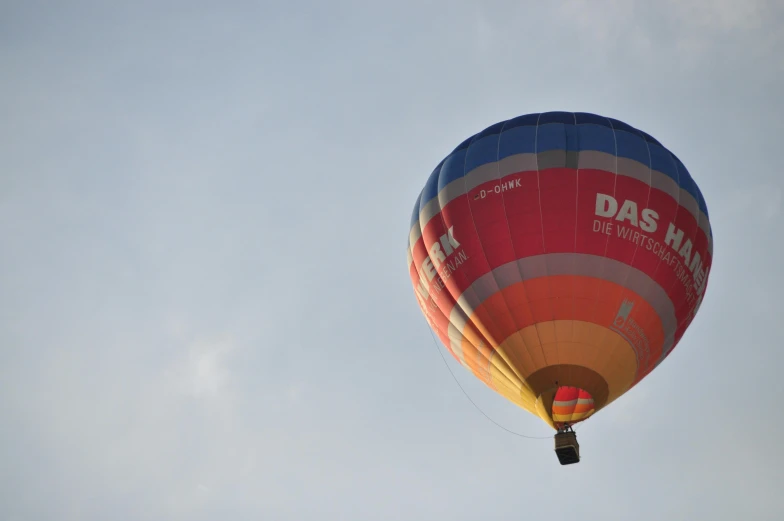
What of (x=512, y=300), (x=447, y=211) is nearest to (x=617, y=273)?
(x=512, y=300)

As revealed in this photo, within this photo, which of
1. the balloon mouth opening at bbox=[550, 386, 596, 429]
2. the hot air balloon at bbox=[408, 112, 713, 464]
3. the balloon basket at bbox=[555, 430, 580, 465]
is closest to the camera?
the hot air balloon at bbox=[408, 112, 713, 464]

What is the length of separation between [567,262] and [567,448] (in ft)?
10.2

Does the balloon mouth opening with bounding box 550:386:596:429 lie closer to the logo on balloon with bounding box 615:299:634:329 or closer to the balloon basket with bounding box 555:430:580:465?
the balloon basket with bounding box 555:430:580:465

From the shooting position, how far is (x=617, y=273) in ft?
49.4

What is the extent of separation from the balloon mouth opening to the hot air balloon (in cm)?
2

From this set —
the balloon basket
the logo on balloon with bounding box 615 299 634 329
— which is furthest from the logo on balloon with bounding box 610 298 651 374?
the balloon basket

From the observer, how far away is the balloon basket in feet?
49.8

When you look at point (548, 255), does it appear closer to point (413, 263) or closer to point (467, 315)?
point (467, 315)

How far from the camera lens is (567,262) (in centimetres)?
1509

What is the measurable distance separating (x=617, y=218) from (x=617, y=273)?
3.04 feet

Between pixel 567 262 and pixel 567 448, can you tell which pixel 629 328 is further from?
pixel 567 448

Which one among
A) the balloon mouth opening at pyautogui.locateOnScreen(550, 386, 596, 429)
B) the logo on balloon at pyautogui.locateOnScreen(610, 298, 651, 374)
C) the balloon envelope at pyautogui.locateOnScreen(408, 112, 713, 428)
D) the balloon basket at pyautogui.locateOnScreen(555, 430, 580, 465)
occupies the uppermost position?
the balloon envelope at pyautogui.locateOnScreen(408, 112, 713, 428)

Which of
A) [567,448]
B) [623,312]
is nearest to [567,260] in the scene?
[623,312]

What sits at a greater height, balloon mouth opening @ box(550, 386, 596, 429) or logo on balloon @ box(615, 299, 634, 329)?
logo on balloon @ box(615, 299, 634, 329)
